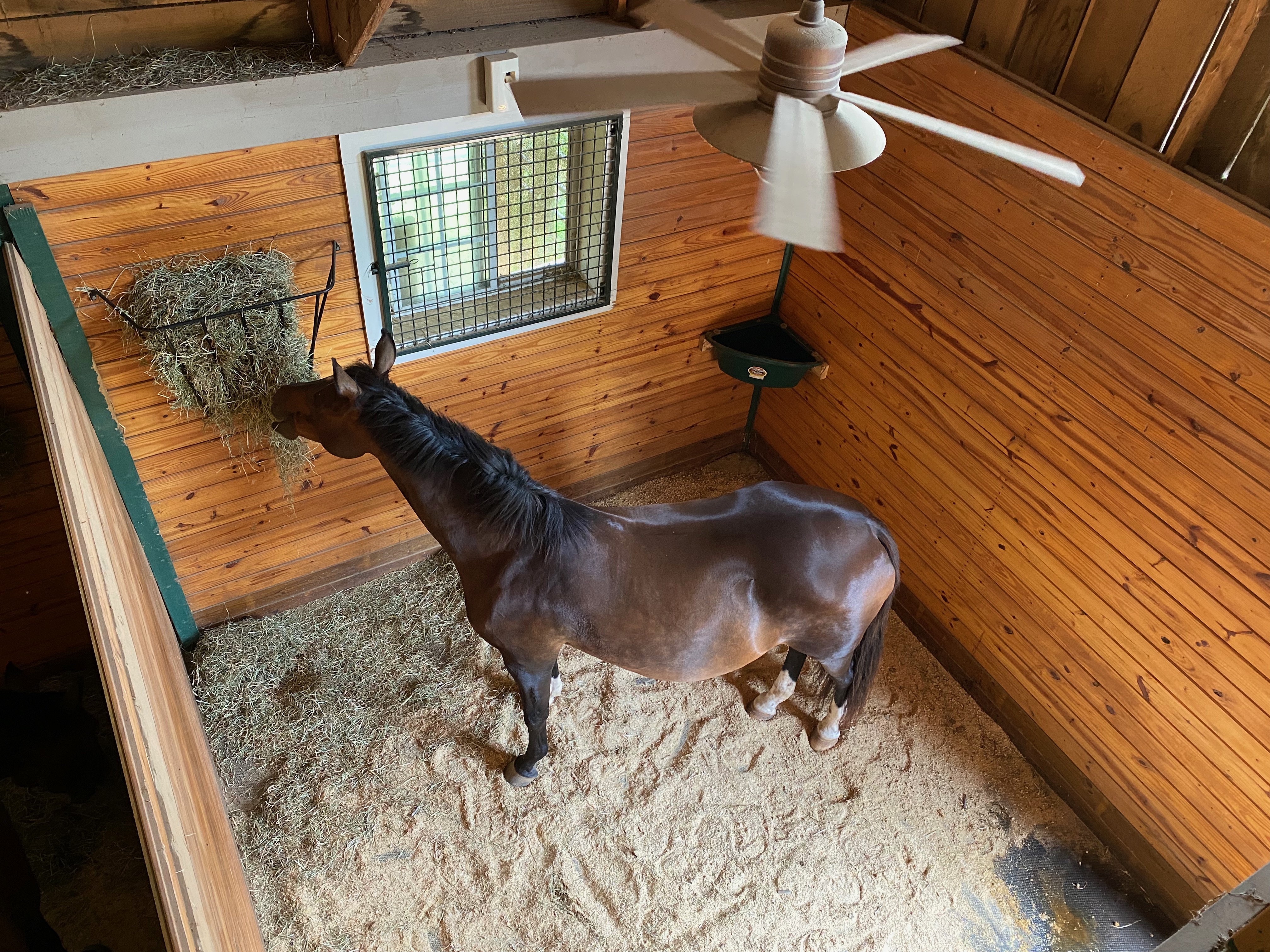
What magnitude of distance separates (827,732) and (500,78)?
2.45m

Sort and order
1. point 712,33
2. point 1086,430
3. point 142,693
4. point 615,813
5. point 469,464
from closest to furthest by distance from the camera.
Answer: point 712,33 → point 142,693 → point 469,464 → point 1086,430 → point 615,813

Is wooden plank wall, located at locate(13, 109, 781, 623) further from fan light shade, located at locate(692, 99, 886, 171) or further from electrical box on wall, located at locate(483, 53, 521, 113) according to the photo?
fan light shade, located at locate(692, 99, 886, 171)

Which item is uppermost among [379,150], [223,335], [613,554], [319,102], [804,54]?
[804,54]

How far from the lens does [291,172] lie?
2396 millimetres

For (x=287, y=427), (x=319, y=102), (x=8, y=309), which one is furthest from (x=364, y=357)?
(x=8, y=309)

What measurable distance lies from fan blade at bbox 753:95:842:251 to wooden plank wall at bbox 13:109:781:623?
173 centimetres

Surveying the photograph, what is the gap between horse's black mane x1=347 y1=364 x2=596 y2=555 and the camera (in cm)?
230

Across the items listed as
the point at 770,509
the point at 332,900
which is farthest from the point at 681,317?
the point at 332,900

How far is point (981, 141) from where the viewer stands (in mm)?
1321

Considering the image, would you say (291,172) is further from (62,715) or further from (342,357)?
(62,715)

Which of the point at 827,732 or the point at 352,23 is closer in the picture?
the point at 352,23

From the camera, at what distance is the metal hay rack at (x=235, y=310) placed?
2.28m

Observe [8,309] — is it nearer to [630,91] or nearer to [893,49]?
[630,91]

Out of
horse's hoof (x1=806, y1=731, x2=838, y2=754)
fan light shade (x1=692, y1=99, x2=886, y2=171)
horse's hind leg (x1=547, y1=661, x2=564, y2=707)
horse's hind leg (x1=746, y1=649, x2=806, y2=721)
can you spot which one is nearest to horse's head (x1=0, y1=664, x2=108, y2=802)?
horse's hind leg (x1=547, y1=661, x2=564, y2=707)
